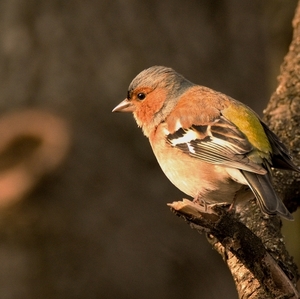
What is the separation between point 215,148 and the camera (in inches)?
172

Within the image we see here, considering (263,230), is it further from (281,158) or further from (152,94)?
(152,94)

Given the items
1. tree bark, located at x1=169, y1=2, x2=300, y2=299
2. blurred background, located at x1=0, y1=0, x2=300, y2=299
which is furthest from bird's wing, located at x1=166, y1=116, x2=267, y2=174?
blurred background, located at x1=0, y1=0, x2=300, y2=299

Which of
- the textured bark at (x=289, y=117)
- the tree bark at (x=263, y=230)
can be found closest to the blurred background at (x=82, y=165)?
the textured bark at (x=289, y=117)

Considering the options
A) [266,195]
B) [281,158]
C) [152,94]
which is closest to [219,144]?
[281,158]

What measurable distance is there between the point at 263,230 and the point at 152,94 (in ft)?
4.59

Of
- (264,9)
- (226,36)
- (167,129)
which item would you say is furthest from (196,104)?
(264,9)

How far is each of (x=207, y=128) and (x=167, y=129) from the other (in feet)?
1.34

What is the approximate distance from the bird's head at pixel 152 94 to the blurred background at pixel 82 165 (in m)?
1.10

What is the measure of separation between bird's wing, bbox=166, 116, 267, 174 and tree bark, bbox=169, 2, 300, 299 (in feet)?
1.23

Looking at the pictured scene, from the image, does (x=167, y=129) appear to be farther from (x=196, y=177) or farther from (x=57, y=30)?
(x=57, y=30)

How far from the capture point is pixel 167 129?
4.88m

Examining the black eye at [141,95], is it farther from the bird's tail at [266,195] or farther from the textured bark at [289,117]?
the bird's tail at [266,195]

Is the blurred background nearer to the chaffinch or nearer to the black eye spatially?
the black eye

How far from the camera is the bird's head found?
17.1 ft
